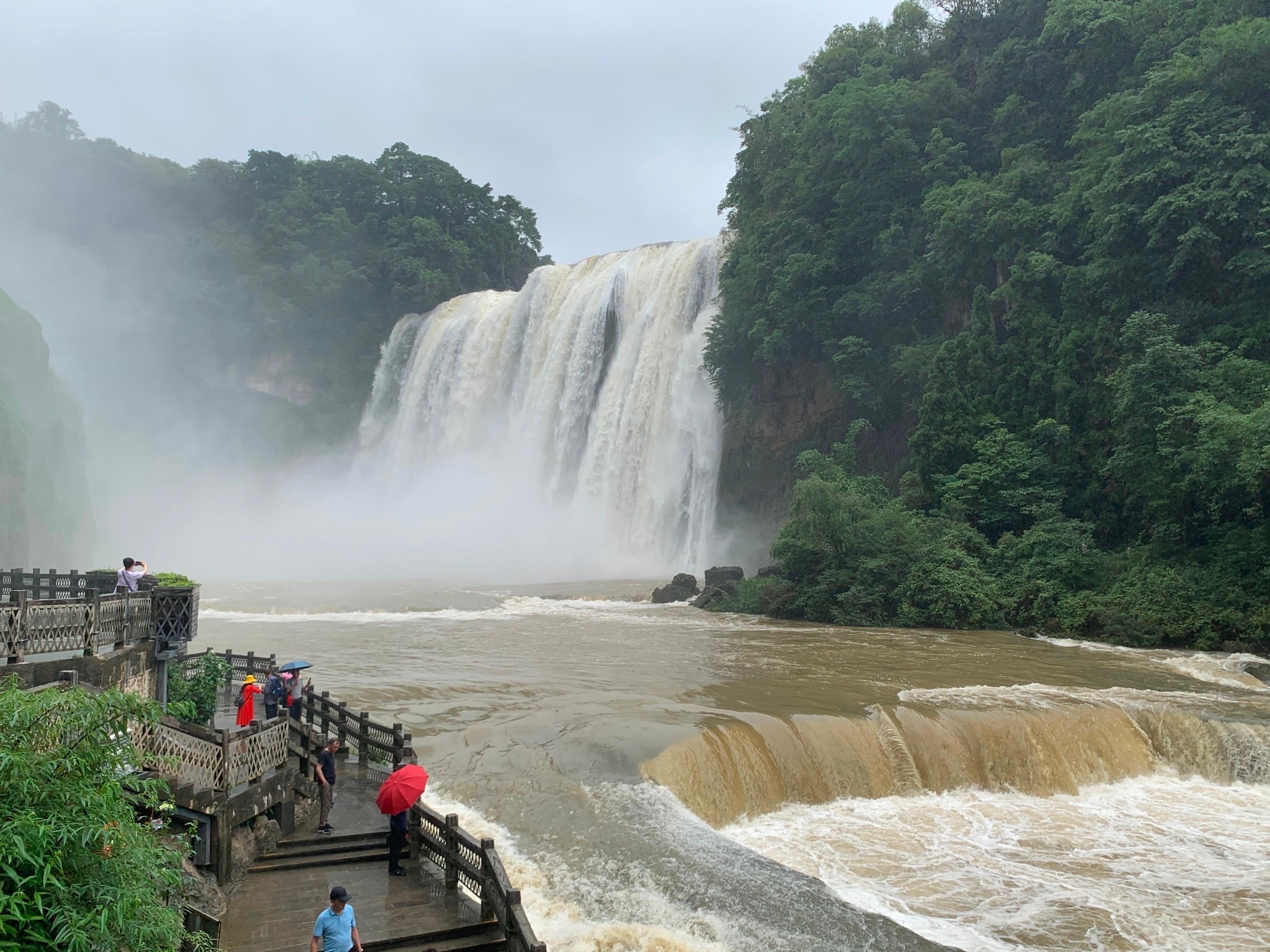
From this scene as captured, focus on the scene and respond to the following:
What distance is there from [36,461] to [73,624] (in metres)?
28.7

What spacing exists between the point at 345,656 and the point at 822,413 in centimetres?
2319

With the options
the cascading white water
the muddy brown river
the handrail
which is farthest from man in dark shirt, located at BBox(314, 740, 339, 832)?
the cascading white water

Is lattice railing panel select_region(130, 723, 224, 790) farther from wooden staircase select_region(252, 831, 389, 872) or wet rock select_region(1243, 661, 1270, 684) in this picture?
wet rock select_region(1243, 661, 1270, 684)

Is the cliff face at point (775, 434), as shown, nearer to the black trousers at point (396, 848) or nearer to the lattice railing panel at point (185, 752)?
the black trousers at point (396, 848)

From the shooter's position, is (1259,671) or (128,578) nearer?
(128,578)

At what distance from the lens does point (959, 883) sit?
1017 cm

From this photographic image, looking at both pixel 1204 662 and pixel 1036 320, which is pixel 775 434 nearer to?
pixel 1036 320

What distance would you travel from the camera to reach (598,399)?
150 feet

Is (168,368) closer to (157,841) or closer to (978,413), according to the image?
(978,413)

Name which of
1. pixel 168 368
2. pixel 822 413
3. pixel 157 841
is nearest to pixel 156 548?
pixel 168 368

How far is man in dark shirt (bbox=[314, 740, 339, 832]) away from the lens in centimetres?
1003

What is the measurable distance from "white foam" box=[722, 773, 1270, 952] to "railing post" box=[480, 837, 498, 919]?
3.76m

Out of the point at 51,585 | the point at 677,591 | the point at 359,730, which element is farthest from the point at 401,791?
the point at 677,591

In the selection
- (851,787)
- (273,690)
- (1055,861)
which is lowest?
(1055,861)
